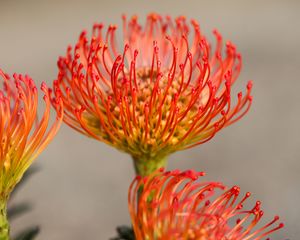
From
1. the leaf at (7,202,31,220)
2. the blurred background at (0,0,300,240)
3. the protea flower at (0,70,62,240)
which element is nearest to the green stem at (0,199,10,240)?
the protea flower at (0,70,62,240)

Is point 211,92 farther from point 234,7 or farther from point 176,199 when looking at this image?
point 234,7

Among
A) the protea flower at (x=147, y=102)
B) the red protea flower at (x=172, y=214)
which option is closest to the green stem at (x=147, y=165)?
the protea flower at (x=147, y=102)

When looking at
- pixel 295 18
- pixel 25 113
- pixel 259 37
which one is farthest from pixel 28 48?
pixel 25 113

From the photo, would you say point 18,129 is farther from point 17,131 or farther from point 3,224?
point 3,224

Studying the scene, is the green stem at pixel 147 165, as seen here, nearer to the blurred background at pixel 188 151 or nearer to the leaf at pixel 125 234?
the leaf at pixel 125 234

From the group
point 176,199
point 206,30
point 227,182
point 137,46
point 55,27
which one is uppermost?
point 55,27

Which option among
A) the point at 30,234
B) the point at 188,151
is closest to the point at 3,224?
the point at 30,234

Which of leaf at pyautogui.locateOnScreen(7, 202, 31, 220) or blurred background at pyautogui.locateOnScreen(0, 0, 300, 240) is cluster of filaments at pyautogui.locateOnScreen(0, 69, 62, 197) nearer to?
leaf at pyautogui.locateOnScreen(7, 202, 31, 220)
